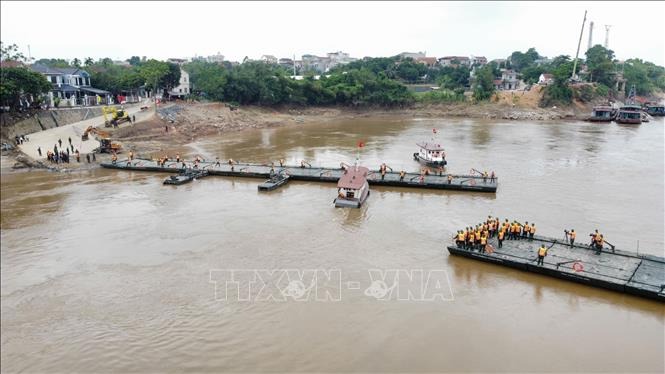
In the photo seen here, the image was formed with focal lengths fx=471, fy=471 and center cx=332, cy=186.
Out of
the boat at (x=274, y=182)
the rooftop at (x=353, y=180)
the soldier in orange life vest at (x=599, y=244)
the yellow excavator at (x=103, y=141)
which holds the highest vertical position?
the yellow excavator at (x=103, y=141)

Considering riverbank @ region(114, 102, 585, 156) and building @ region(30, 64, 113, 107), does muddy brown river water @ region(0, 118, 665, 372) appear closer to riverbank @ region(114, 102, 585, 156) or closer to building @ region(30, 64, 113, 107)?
riverbank @ region(114, 102, 585, 156)

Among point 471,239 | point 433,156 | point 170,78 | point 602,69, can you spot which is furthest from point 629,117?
point 170,78

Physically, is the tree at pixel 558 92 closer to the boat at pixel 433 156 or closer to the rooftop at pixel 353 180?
the boat at pixel 433 156

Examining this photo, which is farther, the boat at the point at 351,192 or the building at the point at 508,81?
the building at the point at 508,81

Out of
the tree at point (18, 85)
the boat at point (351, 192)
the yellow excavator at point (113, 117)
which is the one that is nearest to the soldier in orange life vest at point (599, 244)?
the boat at point (351, 192)

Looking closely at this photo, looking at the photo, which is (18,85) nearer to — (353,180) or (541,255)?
(353,180)

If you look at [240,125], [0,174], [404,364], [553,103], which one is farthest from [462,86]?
[404,364]

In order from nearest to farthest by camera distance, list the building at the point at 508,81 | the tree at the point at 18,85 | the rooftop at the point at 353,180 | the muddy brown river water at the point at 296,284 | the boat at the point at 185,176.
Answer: the muddy brown river water at the point at 296,284, the rooftop at the point at 353,180, the boat at the point at 185,176, the tree at the point at 18,85, the building at the point at 508,81
